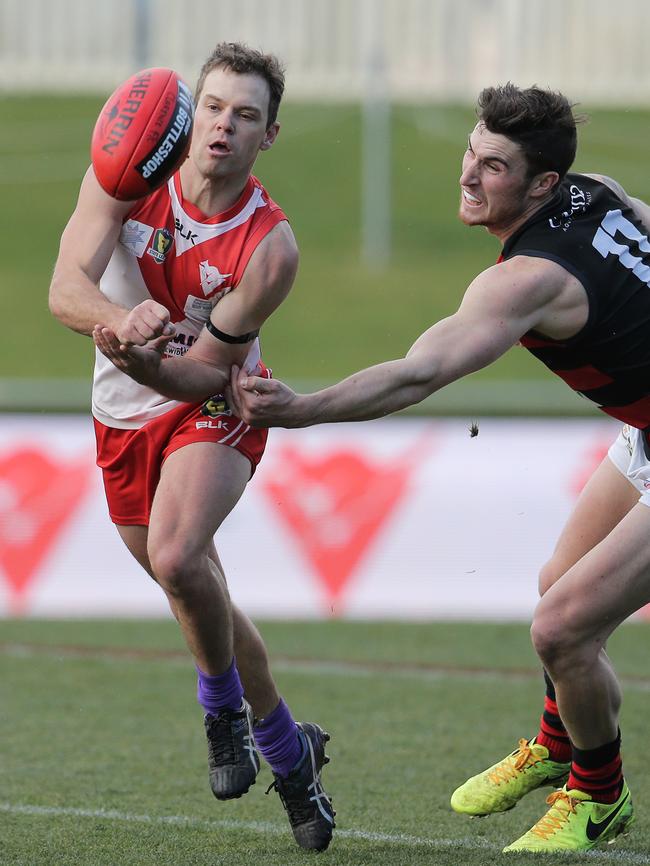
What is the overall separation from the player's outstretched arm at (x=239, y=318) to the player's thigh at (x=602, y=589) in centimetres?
129

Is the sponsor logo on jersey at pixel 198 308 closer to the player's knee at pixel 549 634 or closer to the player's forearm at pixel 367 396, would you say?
the player's forearm at pixel 367 396

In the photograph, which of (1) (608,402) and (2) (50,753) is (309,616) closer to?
(2) (50,753)

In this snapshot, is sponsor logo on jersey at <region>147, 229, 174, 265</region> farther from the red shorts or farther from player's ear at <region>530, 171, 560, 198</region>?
player's ear at <region>530, 171, 560, 198</region>

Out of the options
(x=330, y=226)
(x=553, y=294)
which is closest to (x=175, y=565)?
(x=553, y=294)

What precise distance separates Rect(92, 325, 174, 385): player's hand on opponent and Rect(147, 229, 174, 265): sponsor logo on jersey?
1.90 ft

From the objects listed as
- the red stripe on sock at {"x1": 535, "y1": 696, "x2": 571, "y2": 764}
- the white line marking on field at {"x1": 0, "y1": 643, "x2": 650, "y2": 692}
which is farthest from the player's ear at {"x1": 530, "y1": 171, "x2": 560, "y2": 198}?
Result: the white line marking on field at {"x1": 0, "y1": 643, "x2": 650, "y2": 692}

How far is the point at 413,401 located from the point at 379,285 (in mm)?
16971

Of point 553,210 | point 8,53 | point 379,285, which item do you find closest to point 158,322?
point 553,210

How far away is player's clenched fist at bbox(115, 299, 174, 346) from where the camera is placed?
4.12 meters

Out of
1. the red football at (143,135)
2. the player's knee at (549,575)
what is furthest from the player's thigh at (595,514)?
the red football at (143,135)

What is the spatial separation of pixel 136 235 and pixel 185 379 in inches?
23.3

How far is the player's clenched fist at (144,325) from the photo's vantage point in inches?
162

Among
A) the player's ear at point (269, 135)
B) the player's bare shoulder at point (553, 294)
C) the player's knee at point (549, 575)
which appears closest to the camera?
the player's bare shoulder at point (553, 294)

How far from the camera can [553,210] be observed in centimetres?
448
